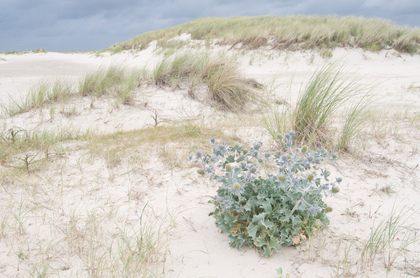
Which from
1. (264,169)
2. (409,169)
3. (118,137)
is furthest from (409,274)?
(118,137)

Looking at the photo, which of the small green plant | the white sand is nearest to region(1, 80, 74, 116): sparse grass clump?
the white sand

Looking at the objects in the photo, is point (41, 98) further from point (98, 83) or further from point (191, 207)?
point (191, 207)

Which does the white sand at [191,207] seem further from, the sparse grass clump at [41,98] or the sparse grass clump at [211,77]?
the sparse grass clump at [41,98]

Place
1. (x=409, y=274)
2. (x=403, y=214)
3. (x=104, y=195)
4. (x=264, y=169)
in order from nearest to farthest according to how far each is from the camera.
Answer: (x=409, y=274)
(x=403, y=214)
(x=104, y=195)
(x=264, y=169)

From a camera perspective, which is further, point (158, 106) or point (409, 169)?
point (158, 106)

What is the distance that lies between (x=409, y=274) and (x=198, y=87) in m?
5.04

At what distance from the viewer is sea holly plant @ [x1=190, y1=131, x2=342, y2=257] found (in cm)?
178

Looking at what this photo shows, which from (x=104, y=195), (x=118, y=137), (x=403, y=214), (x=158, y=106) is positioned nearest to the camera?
(x=403, y=214)

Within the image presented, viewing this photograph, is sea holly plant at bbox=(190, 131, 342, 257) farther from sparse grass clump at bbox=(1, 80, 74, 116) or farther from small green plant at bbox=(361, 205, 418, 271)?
sparse grass clump at bbox=(1, 80, 74, 116)

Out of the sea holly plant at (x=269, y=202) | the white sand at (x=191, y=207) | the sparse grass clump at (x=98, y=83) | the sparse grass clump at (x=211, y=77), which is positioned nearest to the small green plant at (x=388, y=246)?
the white sand at (x=191, y=207)

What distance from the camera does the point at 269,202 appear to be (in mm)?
1837

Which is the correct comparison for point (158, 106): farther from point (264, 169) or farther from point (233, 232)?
point (233, 232)

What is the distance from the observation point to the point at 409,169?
10.1ft

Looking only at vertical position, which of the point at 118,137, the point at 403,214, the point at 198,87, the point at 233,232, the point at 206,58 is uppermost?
the point at 206,58
